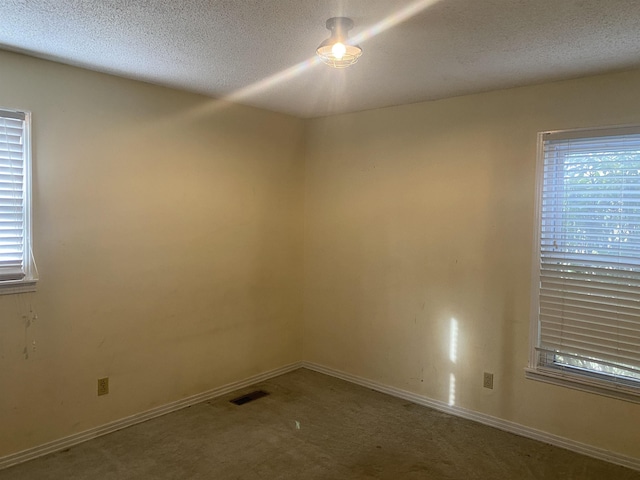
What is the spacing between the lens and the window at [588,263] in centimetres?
272

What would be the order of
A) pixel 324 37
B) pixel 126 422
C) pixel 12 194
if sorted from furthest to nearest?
pixel 126 422 → pixel 12 194 → pixel 324 37

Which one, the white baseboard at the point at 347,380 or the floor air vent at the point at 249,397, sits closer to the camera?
the white baseboard at the point at 347,380

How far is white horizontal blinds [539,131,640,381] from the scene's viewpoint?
2719 millimetres

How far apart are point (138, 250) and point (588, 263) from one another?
2996mm

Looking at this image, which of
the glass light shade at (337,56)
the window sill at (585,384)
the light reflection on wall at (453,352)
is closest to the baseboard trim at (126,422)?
the light reflection on wall at (453,352)

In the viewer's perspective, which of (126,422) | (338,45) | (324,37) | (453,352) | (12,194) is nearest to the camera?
(338,45)

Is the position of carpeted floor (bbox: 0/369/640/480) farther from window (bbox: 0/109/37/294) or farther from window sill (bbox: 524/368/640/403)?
window (bbox: 0/109/37/294)

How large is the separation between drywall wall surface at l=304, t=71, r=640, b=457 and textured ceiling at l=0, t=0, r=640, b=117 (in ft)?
0.96

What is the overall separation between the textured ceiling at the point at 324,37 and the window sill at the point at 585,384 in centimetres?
191

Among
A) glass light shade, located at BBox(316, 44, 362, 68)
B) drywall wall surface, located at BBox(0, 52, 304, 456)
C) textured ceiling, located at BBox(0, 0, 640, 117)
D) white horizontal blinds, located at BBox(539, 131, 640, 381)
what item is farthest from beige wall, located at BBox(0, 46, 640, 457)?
glass light shade, located at BBox(316, 44, 362, 68)

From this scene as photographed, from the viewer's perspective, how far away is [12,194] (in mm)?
2613

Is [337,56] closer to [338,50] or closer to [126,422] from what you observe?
[338,50]

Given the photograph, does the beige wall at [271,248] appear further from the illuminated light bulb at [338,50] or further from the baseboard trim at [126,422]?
the illuminated light bulb at [338,50]

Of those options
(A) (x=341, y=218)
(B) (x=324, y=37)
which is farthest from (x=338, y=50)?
(A) (x=341, y=218)
